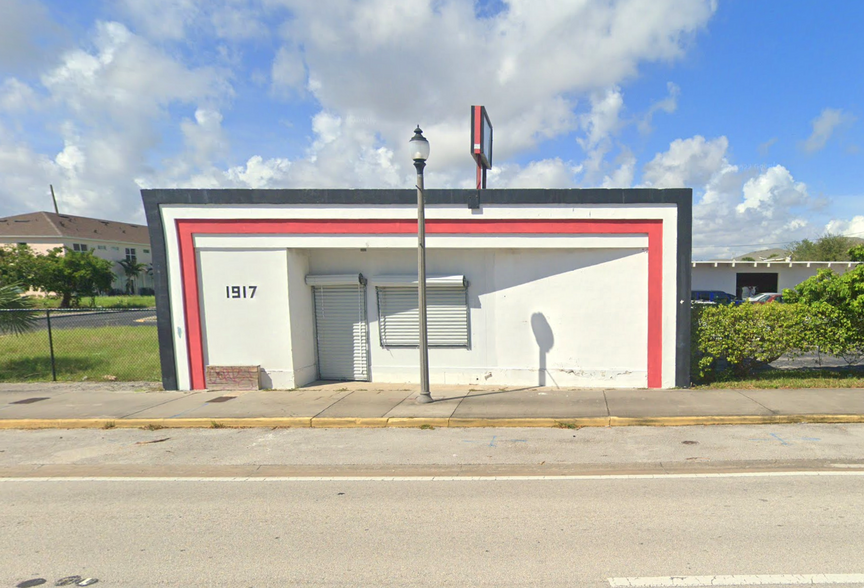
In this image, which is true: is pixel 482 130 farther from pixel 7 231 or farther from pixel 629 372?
pixel 7 231

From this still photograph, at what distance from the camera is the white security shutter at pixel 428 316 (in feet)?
32.1

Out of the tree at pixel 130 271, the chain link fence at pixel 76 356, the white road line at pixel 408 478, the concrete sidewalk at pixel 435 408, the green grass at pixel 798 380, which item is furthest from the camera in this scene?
the tree at pixel 130 271

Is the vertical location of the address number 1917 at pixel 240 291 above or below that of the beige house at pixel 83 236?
below

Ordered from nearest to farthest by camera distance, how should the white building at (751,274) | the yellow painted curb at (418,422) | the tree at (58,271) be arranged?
the yellow painted curb at (418,422) < the white building at (751,274) < the tree at (58,271)

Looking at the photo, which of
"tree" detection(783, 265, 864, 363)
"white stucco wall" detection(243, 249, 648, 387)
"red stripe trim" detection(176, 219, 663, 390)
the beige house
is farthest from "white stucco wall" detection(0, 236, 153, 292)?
"tree" detection(783, 265, 864, 363)

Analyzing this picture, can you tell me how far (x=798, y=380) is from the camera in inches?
352

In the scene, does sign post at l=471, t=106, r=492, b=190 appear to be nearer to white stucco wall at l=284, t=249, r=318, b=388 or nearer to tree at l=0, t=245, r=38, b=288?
white stucco wall at l=284, t=249, r=318, b=388

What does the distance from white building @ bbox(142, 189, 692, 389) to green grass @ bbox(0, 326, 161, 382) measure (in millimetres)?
2751

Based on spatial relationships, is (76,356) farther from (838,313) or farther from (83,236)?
(83,236)

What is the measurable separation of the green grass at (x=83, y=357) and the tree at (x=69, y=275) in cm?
2997

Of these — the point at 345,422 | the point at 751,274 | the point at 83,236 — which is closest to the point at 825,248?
the point at 751,274

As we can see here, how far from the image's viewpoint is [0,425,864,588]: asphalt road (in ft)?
11.3

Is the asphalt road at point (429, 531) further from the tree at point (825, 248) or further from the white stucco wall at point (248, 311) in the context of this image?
the tree at point (825, 248)

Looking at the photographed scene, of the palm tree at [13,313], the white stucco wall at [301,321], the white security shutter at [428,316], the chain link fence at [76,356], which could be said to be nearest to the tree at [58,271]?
the chain link fence at [76,356]
